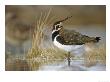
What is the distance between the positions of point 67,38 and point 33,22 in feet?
1.00

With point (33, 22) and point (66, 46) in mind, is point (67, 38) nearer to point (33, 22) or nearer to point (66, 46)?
point (66, 46)

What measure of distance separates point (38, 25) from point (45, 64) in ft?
1.05

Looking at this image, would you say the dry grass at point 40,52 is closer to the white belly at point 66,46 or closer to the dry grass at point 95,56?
the white belly at point 66,46

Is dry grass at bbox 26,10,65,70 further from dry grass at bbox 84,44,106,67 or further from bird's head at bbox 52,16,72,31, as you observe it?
dry grass at bbox 84,44,106,67

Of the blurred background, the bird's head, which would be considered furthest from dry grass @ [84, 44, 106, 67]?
the bird's head

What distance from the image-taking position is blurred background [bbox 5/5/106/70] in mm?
1726

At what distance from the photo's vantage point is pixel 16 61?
1717 mm

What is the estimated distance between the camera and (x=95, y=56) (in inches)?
68.0

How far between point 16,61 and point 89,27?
2.13 feet

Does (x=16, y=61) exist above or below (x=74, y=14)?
below
